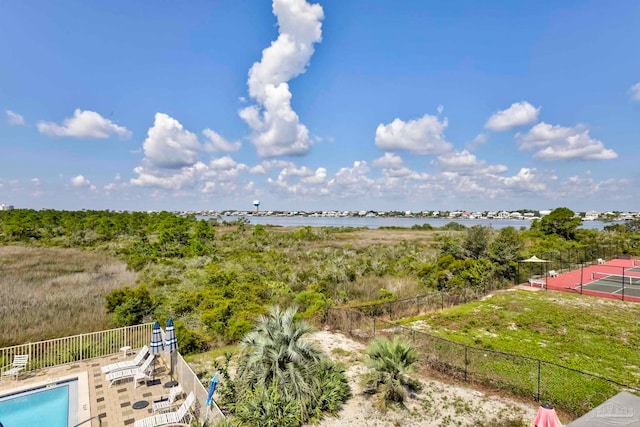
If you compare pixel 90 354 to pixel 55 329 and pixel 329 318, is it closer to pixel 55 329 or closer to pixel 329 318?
pixel 55 329

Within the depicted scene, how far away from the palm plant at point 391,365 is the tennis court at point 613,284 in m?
19.2

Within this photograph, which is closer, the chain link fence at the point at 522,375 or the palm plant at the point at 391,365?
the palm plant at the point at 391,365

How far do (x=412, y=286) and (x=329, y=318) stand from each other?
8.86 m

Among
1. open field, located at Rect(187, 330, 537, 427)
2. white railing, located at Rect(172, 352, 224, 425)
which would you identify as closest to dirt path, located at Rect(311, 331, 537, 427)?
open field, located at Rect(187, 330, 537, 427)

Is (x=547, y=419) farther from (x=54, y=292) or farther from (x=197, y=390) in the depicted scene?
(x=54, y=292)

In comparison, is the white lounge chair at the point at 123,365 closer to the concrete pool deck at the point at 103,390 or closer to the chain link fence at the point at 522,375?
the concrete pool deck at the point at 103,390

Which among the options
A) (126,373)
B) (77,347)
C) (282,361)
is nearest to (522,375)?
(282,361)

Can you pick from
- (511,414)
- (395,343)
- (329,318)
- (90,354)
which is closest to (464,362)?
(511,414)

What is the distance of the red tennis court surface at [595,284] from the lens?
72.5 ft

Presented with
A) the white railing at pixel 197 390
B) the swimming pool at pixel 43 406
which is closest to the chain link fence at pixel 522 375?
the white railing at pixel 197 390

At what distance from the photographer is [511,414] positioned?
880cm

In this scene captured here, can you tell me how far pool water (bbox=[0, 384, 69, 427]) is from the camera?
29.6 feet

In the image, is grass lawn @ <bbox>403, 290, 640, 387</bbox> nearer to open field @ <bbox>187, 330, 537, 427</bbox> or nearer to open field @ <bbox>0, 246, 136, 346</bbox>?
open field @ <bbox>187, 330, 537, 427</bbox>

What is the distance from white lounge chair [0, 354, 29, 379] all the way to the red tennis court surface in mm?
28568
